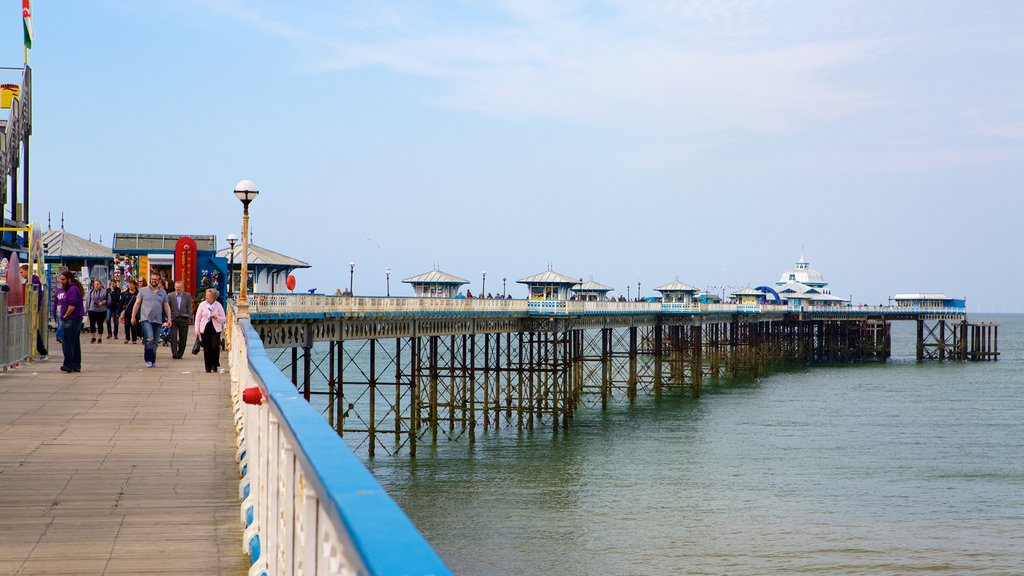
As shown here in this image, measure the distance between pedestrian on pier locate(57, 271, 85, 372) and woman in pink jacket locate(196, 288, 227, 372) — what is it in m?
1.70

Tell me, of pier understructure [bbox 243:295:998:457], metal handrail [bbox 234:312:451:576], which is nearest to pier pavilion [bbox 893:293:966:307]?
pier understructure [bbox 243:295:998:457]

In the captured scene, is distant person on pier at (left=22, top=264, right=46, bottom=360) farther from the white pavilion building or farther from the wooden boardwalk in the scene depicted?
the white pavilion building

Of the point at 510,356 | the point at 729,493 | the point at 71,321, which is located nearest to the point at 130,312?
the point at 71,321

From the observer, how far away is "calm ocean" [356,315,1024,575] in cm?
2200

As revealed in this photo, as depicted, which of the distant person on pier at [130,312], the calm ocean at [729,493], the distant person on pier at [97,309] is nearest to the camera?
the calm ocean at [729,493]

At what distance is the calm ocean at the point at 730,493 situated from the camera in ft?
72.2

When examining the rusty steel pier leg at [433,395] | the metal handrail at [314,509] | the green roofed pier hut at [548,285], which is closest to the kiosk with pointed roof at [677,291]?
the green roofed pier hut at [548,285]

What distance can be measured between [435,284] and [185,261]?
3131 cm

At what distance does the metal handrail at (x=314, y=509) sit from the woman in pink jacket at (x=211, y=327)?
10.4 m

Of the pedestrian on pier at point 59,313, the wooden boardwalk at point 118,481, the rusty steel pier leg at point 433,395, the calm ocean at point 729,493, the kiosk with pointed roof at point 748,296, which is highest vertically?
the kiosk with pointed roof at point 748,296

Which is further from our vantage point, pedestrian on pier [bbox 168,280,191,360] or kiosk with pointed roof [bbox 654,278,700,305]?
kiosk with pointed roof [bbox 654,278,700,305]

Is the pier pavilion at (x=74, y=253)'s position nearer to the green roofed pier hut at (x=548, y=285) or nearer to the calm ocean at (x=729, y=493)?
the calm ocean at (x=729, y=493)

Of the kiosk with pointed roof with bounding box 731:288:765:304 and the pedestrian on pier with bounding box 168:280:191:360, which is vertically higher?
the kiosk with pointed roof with bounding box 731:288:765:304

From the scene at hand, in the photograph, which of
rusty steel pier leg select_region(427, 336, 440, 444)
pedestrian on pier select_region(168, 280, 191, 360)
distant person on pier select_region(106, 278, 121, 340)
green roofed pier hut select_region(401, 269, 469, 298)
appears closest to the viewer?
pedestrian on pier select_region(168, 280, 191, 360)
